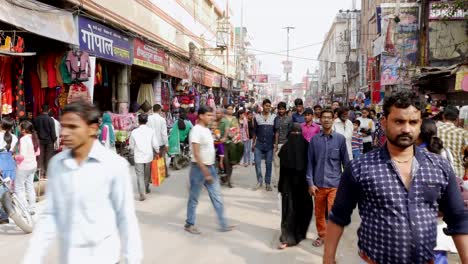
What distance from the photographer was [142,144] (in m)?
8.45

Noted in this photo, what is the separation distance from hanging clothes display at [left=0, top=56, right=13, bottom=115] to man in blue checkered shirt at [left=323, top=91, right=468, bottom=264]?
7.88 meters

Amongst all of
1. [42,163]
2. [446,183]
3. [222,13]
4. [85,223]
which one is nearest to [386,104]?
[446,183]

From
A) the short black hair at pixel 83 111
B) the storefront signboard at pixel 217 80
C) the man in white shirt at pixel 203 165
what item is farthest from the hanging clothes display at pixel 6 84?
the storefront signboard at pixel 217 80

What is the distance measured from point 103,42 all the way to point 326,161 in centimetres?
879

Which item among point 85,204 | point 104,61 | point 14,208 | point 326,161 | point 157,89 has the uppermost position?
point 104,61

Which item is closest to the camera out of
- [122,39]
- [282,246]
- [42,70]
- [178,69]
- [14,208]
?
[282,246]

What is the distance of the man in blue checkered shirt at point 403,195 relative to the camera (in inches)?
84.4

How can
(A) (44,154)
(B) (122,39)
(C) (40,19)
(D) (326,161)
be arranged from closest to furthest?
(D) (326,161), (C) (40,19), (A) (44,154), (B) (122,39)

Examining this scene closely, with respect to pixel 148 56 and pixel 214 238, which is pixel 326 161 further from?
pixel 148 56

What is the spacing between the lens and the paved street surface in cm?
521

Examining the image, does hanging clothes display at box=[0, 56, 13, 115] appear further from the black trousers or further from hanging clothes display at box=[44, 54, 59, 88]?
hanging clothes display at box=[44, 54, 59, 88]

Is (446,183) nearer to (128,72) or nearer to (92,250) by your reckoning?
(92,250)

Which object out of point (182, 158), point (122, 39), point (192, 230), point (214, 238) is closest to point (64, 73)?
point (182, 158)

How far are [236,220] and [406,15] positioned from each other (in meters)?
17.7
